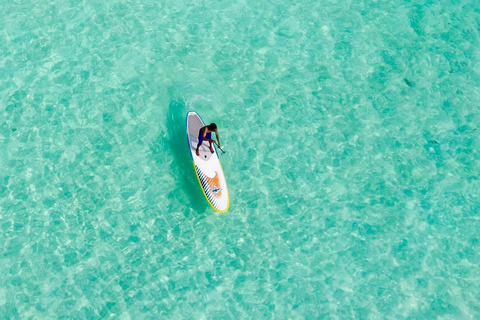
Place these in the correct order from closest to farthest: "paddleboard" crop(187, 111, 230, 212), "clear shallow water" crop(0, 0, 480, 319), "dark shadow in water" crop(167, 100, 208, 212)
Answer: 1. "clear shallow water" crop(0, 0, 480, 319)
2. "paddleboard" crop(187, 111, 230, 212)
3. "dark shadow in water" crop(167, 100, 208, 212)

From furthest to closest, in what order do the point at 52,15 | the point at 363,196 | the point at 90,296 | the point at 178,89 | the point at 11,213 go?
the point at 52,15 < the point at 178,89 < the point at 363,196 < the point at 11,213 < the point at 90,296

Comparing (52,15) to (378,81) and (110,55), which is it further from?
(378,81)

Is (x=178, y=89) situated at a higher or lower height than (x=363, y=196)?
higher

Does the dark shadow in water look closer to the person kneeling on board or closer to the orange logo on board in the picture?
the orange logo on board

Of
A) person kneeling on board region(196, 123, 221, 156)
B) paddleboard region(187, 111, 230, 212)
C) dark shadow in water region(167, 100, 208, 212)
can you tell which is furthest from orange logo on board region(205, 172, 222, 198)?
person kneeling on board region(196, 123, 221, 156)

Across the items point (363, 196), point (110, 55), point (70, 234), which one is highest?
point (110, 55)

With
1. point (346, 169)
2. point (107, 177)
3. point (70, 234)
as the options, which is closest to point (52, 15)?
point (107, 177)

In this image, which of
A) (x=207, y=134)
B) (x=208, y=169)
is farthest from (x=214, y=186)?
(x=207, y=134)
